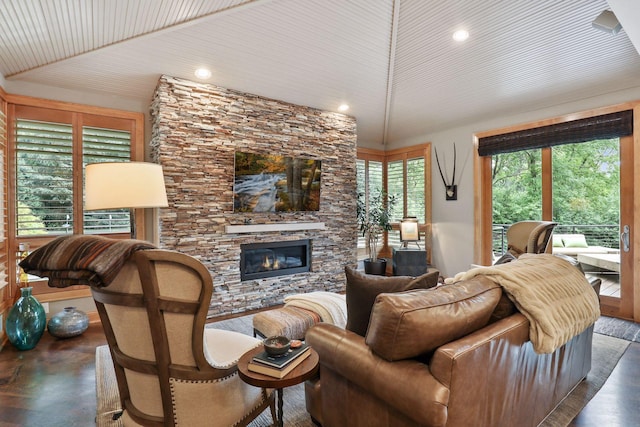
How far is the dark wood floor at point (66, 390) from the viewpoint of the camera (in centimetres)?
207

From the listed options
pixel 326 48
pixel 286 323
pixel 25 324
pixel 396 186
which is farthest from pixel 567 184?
pixel 25 324

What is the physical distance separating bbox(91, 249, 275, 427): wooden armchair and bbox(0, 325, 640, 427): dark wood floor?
864 millimetres

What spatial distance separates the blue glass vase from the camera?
3.04 meters

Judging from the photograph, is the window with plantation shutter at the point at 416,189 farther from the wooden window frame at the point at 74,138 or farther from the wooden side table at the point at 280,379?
the wooden side table at the point at 280,379

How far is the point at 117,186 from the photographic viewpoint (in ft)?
6.86

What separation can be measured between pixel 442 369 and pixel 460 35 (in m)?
3.20

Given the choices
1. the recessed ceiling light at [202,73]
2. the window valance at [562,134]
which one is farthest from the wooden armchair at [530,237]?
the recessed ceiling light at [202,73]

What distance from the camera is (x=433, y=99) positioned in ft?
15.5

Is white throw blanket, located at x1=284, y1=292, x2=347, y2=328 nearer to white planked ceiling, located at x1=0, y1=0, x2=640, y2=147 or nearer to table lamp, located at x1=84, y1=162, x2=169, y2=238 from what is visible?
table lamp, located at x1=84, y1=162, x2=169, y2=238

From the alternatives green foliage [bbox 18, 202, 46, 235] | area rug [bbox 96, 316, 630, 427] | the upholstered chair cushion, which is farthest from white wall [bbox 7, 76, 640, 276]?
the upholstered chair cushion

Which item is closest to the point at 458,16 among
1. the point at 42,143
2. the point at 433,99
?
the point at 433,99

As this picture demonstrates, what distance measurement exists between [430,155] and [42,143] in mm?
5411

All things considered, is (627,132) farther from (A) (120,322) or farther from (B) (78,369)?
(B) (78,369)

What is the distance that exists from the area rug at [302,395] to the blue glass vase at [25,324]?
2.01ft
